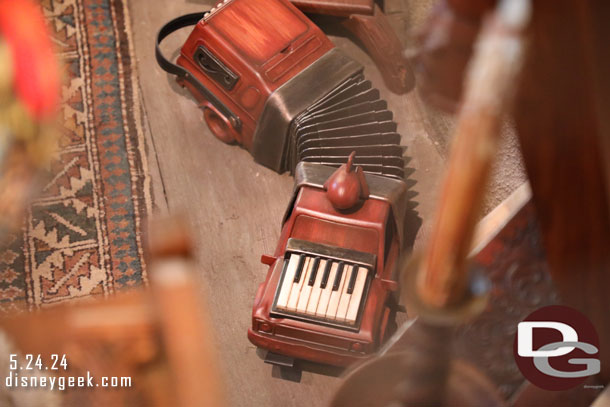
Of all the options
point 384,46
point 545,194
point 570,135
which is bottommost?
point 384,46

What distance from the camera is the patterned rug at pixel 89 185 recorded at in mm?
3824

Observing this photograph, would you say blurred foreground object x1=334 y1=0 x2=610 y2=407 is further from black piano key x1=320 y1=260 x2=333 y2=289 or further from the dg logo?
black piano key x1=320 y1=260 x2=333 y2=289

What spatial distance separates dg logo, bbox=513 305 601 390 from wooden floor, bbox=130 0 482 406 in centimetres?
188

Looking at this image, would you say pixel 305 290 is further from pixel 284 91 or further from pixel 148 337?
pixel 148 337

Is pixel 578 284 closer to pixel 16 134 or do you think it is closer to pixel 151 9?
pixel 16 134

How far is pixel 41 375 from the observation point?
95cm

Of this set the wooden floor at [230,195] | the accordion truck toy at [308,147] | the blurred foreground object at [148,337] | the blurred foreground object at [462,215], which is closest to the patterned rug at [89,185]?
the wooden floor at [230,195]

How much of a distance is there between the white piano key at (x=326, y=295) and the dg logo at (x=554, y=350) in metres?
1.50

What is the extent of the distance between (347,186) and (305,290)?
0.56 m

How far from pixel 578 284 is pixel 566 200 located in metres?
0.36

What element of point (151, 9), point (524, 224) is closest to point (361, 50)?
point (151, 9)

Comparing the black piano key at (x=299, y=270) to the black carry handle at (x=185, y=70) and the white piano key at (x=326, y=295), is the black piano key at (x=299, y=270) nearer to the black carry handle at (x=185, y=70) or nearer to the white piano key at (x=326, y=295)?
the white piano key at (x=326, y=295)

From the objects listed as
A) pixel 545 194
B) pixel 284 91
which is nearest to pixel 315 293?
pixel 284 91

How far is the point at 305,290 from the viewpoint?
3.32 m
